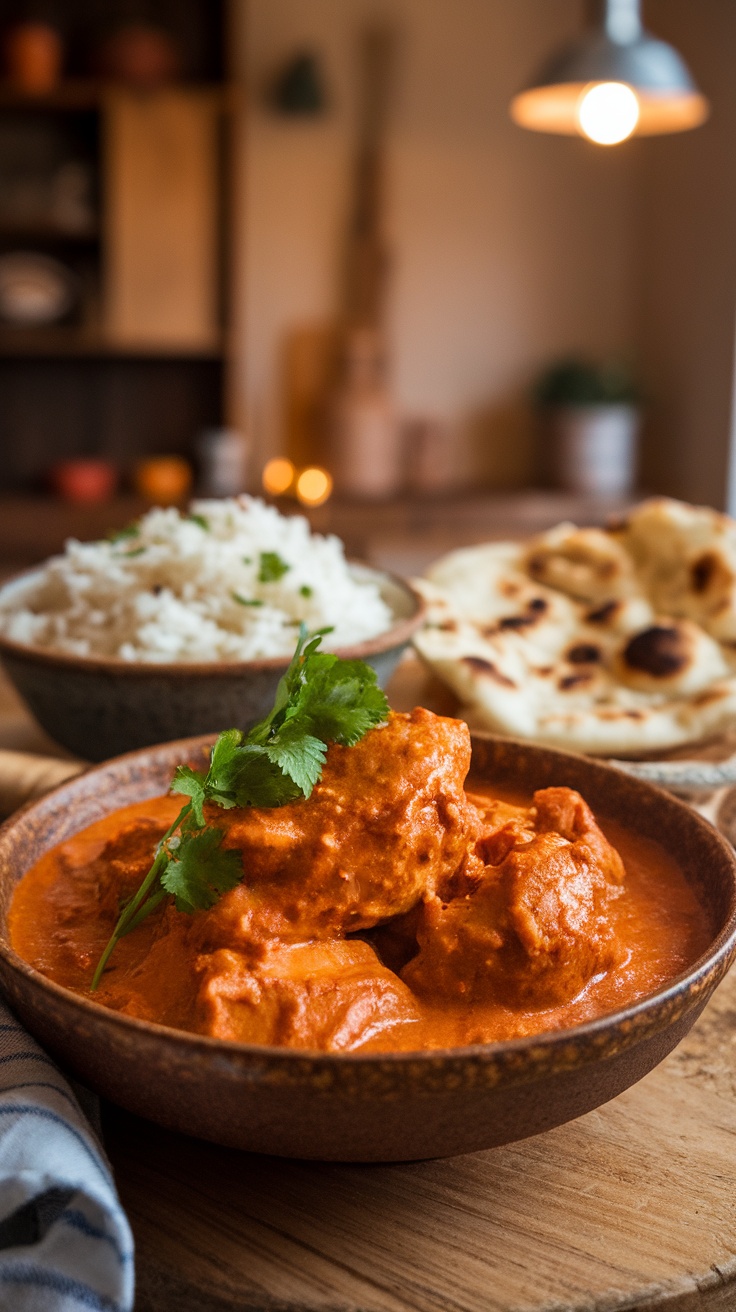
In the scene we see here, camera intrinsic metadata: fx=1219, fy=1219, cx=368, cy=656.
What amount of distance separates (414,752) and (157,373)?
4.90 metres

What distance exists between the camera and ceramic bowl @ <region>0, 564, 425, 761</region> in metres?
1.62

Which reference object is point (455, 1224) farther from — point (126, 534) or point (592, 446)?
point (592, 446)

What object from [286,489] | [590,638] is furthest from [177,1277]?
[286,489]

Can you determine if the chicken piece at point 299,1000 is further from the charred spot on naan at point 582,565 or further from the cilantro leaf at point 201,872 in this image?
the charred spot on naan at point 582,565

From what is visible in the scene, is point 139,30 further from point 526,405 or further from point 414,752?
point 414,752

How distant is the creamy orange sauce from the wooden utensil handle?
1.61 ft

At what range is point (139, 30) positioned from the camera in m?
4.96

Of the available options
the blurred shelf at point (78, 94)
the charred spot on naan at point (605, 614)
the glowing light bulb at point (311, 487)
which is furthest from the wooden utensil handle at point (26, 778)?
the blurred shelf at point (78, 94)

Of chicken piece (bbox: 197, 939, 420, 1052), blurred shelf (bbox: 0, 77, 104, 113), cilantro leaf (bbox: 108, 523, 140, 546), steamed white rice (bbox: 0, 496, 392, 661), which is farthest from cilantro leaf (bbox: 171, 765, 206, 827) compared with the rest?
blurred shelf (bbox: 0, 77, 104, 113)

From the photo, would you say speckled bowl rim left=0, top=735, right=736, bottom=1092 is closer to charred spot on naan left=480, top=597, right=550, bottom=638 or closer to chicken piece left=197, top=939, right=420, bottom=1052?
chicken piece left=197, top=939, right=420, bottom=1052

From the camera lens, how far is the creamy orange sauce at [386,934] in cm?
94

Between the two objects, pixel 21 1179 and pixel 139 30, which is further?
pixel 139 30

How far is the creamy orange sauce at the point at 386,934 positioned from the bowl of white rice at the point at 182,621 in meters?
0.56

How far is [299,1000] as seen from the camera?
0.93m
